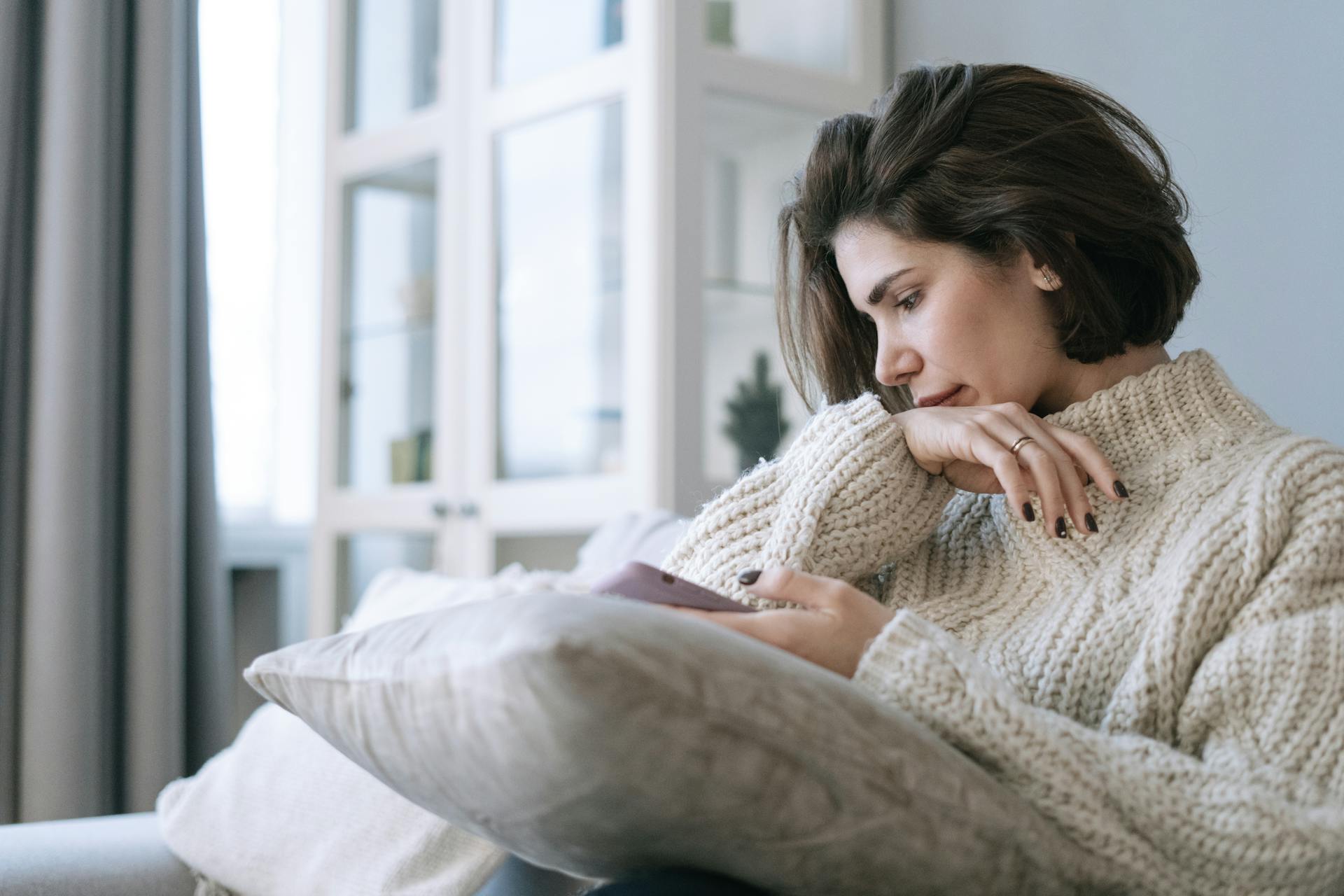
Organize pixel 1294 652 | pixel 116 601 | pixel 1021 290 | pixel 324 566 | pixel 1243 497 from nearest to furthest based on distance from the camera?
pixel 1294 652
pixel 1243 497
pixel 1021 290
pixel 116 601
pixel 324 566

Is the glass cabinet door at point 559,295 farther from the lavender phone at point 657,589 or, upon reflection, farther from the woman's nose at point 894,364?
the lavender phone at point 657,589

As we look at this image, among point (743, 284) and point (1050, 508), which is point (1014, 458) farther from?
point (743, 284)

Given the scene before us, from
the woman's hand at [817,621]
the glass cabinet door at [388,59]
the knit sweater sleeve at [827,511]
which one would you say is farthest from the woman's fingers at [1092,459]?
the glass cabinet door at [388,59]

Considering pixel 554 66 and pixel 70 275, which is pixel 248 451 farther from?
pixel 554 66

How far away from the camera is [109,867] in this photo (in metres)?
1.38

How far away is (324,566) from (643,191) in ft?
3.82

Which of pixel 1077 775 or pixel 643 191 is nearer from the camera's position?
pixel 1077 775

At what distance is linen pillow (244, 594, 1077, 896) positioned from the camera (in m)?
0.58

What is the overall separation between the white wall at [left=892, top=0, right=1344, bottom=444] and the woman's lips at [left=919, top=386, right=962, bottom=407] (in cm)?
70

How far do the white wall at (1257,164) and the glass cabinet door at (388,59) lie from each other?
4.94 ft

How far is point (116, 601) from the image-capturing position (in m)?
2.57

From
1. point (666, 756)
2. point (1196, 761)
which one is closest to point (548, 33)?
point (1196, 761)

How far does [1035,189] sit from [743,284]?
1.36m

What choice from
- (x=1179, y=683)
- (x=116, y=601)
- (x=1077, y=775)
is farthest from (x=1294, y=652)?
(x=116, y=601)
